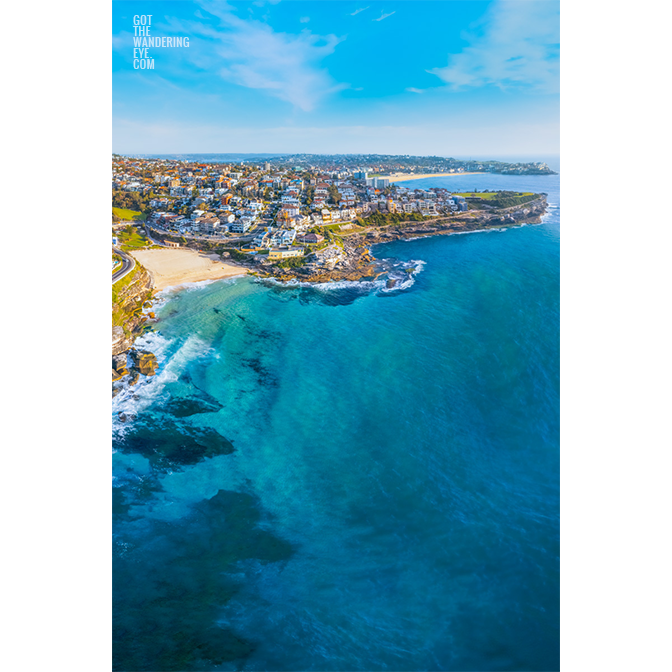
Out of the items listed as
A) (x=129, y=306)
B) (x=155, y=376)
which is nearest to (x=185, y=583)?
(x=155, y=376)

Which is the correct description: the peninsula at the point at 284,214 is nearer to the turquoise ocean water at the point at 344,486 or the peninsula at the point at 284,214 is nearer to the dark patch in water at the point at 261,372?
the turquoise ocean water at the point at 344,486

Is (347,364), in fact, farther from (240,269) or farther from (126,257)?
(126,257)

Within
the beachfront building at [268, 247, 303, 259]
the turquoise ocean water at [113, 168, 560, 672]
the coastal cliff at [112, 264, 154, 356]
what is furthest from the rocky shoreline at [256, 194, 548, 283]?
the coastal cliff at [112, 264, 154, 356]

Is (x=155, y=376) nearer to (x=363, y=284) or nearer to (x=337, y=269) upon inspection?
(x=337, y=269)

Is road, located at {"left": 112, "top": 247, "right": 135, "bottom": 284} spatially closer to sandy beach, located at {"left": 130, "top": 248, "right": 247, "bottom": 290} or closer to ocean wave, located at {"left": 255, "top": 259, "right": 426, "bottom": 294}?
sandy beach, located at {"left": 130, "top": 248, "right": 247, "bottom": 290}

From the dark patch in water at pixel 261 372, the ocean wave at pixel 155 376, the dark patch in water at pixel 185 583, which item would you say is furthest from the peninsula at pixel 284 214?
the dark patch in water at pixel 185 583

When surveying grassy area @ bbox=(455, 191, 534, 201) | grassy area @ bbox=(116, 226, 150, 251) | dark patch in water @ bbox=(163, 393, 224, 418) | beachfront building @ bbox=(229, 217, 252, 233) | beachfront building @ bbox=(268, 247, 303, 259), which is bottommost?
dark patch in water @ bbox=(163, 393, 224, 418)

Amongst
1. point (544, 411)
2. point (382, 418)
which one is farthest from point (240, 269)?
point (544, 411)
